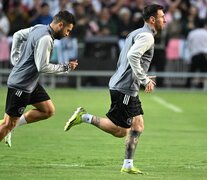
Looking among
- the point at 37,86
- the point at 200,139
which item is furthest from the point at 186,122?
the point at 37,86

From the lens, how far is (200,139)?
54.5ft

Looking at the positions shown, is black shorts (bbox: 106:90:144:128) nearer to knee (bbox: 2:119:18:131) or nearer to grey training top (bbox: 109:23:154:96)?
grey training top (bbox: 109:23:154:96)

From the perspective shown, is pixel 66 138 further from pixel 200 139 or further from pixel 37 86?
pixel 37 86

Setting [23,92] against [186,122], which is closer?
[23,92]

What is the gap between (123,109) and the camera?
39.5 ft

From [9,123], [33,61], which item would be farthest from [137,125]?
[9,123]

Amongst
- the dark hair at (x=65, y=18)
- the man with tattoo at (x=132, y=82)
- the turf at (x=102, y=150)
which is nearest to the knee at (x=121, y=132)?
the man with tattoo at (x=132, y=82)

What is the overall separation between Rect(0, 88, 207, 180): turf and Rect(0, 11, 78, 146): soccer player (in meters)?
0.87

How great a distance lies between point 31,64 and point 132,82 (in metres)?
1.44

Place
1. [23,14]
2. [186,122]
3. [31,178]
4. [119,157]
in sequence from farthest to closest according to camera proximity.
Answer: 1. [23,14]
2. [186,122]
3. [119,157]
4. [31,178]

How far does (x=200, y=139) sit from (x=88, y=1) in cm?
1398

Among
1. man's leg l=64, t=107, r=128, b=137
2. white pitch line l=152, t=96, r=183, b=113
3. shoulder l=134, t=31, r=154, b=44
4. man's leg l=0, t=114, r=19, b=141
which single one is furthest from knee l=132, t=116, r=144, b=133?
white pitch line l=152, t=96, r=183, b=113

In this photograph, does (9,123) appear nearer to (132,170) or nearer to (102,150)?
(132,170)

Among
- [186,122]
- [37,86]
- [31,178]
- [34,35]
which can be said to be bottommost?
[186,122]
